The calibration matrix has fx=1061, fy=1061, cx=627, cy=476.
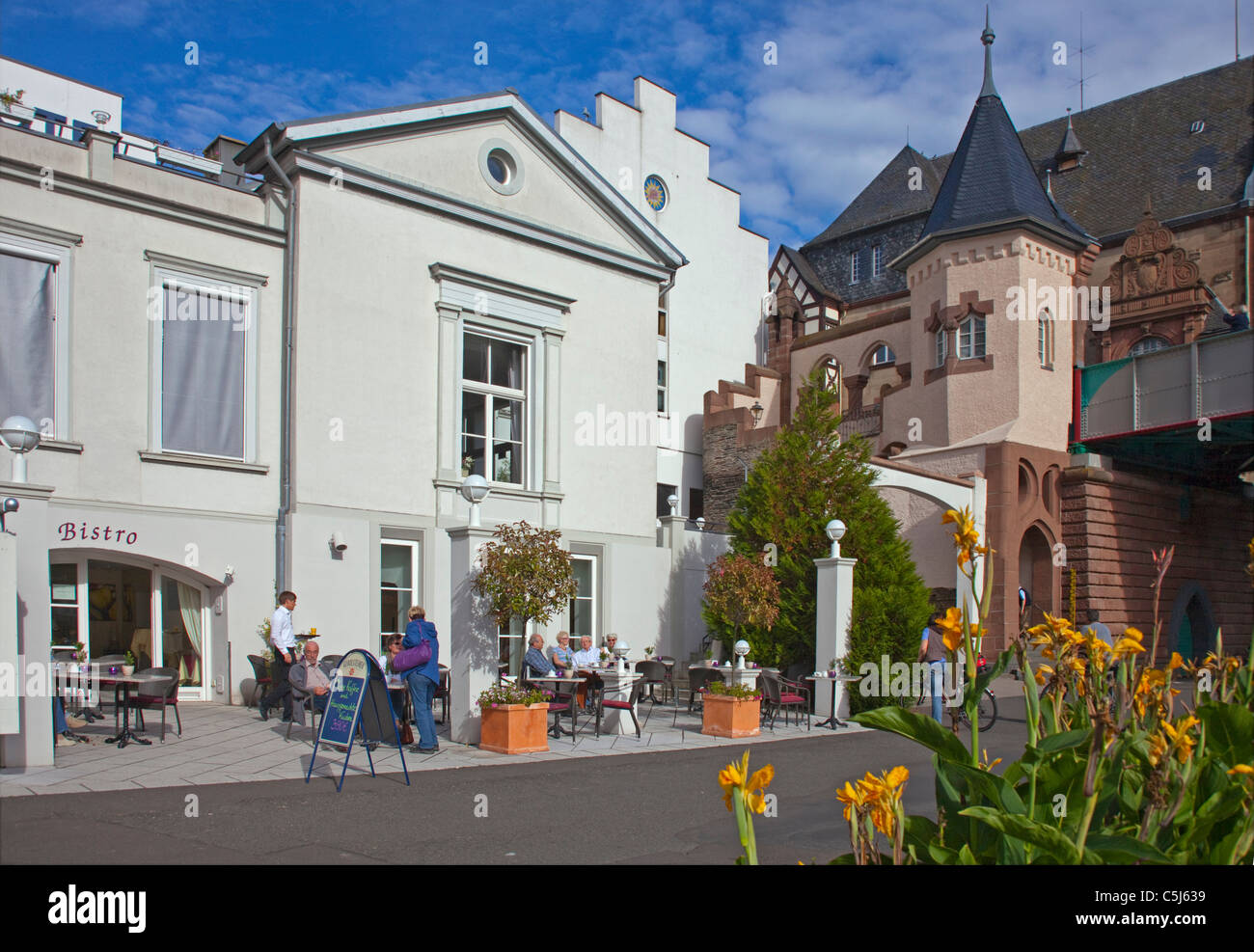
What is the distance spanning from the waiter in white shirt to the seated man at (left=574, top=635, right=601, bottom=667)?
432cm

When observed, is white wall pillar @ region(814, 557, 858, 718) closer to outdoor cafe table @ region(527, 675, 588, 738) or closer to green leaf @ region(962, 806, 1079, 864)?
outdoor cafe table @ region(527, 675, 588, 738)

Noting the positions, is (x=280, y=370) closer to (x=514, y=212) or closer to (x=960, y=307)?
(x=514, y=212)

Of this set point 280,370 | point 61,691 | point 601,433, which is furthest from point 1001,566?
point 61,691

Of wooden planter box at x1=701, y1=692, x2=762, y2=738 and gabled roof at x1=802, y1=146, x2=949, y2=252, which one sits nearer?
wooden planter box at x1=701, y1=692, x2=762, y2=738

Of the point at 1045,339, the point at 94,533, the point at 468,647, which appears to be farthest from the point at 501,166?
the point at 1045,339

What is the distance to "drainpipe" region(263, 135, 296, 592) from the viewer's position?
15.0 metres

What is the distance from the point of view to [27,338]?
1325cm

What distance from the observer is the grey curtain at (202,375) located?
1440cm

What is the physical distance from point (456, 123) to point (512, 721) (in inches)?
425

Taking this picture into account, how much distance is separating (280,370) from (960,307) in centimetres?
1705

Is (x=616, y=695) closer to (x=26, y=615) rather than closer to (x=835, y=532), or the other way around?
(x=835, y=532)

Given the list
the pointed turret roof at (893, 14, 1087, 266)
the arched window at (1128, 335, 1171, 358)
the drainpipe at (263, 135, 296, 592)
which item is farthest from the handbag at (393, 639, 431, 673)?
the arched window at (1128, 335, 1171, 358)

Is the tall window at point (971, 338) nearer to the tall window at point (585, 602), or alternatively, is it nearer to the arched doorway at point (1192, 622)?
the arched doorway at point (1192, 622)

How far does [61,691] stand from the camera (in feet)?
36.6
